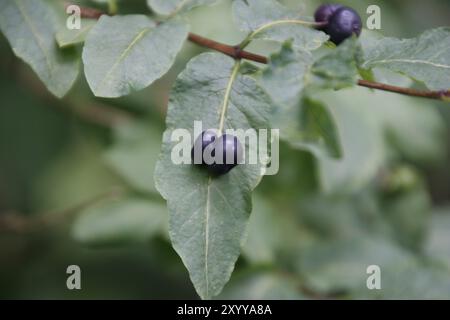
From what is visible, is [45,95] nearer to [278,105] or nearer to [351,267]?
[351,267]

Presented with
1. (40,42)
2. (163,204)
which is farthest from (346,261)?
(40,42)

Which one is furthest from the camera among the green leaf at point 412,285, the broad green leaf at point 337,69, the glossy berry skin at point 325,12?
the green leaf at point 412,285

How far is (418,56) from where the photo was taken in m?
1.34

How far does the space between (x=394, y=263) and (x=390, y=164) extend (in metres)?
0.70

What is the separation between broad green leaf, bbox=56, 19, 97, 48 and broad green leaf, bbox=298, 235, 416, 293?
3.64 ft

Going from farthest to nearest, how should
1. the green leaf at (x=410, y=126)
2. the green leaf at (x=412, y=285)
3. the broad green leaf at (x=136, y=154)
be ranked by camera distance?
the green leaf at (x=410, y=126), the broad green leaf at (x=136, y=154), the green leaf at (x=412, y=285)

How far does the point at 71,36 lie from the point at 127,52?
0.59 ft

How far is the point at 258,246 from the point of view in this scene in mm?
2137

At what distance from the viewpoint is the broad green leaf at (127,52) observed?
51.5 inches

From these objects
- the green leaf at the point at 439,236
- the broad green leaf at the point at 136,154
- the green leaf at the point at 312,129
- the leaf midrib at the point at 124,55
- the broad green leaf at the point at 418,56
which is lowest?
the green leaf at the point at 439,236

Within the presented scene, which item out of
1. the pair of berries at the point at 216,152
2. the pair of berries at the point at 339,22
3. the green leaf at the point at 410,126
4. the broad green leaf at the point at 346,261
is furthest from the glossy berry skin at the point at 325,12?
the green leaf at the point at 410,126

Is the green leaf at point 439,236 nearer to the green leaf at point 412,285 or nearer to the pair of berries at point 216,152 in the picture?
the green leaf at point 412,285

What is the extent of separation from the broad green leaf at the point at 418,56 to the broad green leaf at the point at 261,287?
0.85 meters
